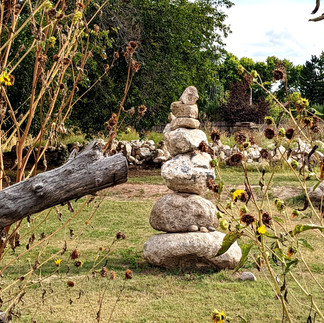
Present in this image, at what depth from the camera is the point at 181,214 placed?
5.70 m

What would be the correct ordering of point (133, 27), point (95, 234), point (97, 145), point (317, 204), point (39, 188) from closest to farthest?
1. point (39, 188)
2. point (97, 145)
3. point (95, 234)
4. point (317, 204)
5. point (133, 27)

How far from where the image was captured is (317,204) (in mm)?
9633

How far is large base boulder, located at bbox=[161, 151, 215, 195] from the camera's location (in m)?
5.84

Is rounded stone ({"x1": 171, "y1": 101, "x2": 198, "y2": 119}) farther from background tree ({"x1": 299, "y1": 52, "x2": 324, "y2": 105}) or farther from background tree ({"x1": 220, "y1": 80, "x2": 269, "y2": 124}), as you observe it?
background tree ({"x1": 299, "y1": 52, "x2": 324, "y2": 105})

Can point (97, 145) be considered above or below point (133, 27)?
below

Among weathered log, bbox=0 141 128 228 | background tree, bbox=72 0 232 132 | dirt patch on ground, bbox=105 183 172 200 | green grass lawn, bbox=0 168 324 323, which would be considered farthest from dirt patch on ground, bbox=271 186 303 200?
weathered log, bbox=0 141 128 228

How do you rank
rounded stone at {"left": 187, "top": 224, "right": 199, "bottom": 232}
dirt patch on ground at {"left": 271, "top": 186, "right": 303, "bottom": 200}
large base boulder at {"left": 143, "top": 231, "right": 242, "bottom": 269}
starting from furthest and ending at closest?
dirt patch on ground at {"left": 271, "top": 186, "right": 303, "bottom": 200}
rounded stone at {"left": 187, "top": 224, "right": 199, "bottom": 232}
large base boulder at {"left": 143, "top": 231, "right": 242, "bottom": 269}

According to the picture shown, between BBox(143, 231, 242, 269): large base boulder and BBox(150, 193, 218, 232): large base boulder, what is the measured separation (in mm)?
120

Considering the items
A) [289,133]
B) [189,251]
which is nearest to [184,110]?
[189,251]

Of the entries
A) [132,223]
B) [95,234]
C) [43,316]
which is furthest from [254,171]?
[43,316]

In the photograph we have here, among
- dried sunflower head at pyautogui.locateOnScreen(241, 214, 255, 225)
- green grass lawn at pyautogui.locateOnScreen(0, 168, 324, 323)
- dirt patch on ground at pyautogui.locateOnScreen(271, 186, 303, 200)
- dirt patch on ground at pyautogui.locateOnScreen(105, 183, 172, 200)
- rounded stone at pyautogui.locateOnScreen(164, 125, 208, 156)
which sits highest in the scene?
dried sunflower head at pyautogui.locateOnScreen(241, 214, 255, 225)

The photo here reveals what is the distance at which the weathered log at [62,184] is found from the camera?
5.27 feet

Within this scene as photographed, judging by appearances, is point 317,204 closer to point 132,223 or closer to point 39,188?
point 132,223

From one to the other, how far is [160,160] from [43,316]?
A: 10.8 meters
